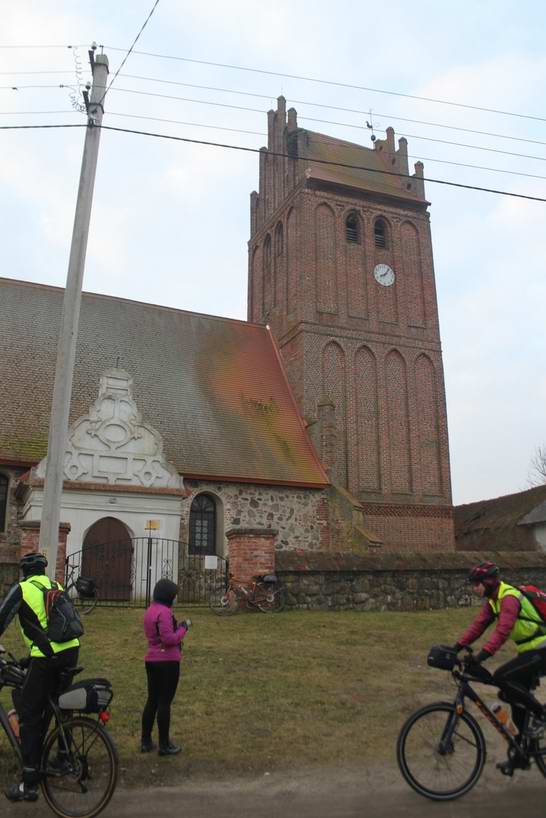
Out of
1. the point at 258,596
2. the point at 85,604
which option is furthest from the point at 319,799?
the point at 85,604

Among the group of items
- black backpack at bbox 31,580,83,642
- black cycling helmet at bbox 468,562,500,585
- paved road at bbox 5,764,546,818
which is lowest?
paved road at bbox 5,764,546,818

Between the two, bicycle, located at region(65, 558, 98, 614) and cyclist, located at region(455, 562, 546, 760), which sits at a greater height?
bicycle, located at region(65, 558, 98, 614)

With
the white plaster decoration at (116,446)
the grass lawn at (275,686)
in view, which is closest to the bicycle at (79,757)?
the grass lawn at (275,686)

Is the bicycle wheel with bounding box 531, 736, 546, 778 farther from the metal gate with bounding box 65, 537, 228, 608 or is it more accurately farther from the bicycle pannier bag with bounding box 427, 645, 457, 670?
the metal gate with bounding box 65, 537, 228, 608

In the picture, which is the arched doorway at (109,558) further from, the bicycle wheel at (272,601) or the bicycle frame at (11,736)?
the bicycle frame at (11,736)

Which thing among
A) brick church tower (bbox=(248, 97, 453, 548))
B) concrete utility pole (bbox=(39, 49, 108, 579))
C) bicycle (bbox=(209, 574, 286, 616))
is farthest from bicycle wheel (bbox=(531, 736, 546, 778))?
brick church tower (bbox=(248, 97, 453, 548))

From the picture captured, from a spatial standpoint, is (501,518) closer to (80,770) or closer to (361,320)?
(361,320)

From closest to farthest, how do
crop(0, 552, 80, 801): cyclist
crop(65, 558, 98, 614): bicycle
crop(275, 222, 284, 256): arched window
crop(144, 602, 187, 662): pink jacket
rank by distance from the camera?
crop(0, 552, 80, 801): cyclist
crop(144, 602, 187, 662): pink jacket
crop(65, 558, 98, 614): bicycle
crop(275, 222, 284, 256): arched window

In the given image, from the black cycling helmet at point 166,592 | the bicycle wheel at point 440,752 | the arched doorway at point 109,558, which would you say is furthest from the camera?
the arched doorway at point 109,558

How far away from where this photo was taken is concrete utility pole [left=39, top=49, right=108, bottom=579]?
28.2 feet

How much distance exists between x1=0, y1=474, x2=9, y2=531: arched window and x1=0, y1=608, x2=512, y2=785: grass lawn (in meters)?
6.91

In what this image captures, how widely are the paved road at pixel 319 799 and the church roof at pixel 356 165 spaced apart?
25.1m

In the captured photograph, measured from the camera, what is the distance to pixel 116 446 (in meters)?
19.3

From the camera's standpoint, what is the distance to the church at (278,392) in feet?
63.5
